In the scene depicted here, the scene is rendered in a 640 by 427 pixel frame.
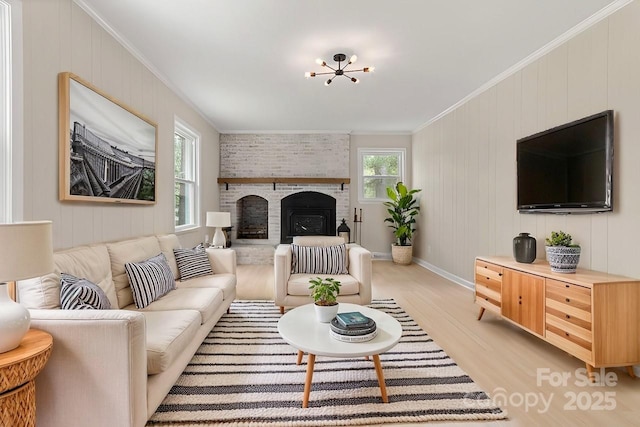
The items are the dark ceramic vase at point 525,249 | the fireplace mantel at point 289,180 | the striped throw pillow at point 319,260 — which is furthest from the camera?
the fireplace mantel at point 289,180

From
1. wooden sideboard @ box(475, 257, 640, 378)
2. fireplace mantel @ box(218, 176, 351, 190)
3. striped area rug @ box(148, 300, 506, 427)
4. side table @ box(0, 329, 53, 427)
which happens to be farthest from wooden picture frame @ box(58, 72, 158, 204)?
wooden sideboard @ box(475, 257, 640, 378)

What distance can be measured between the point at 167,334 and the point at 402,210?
504 cm

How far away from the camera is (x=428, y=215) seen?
571 centimetres

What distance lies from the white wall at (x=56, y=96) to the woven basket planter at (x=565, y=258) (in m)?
3.50

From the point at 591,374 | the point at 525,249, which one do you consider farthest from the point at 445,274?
the point at 591,374

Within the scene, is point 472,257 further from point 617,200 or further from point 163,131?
point 163,131

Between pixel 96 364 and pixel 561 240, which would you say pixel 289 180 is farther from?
pixel 96 364

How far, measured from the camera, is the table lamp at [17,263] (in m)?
1.20

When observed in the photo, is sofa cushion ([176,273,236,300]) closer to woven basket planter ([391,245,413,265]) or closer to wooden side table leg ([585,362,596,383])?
wooden side table leg ([585,362,596,383])

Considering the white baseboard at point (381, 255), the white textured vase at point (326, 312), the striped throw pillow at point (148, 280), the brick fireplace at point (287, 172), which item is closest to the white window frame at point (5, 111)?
the striped throw pillow at point (148, 280)

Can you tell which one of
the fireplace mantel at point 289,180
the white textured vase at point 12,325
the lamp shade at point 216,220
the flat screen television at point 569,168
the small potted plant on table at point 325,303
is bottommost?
the small potted plant on table at point 325,303

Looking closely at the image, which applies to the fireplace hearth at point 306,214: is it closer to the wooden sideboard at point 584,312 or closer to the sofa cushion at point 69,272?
the wooden sideboard at point 584,312

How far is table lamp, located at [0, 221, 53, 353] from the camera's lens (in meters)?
1.20

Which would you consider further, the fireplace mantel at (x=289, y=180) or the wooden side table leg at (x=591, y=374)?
the fireplace mantel at (x=289, y=180)
